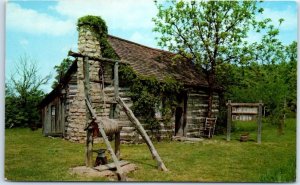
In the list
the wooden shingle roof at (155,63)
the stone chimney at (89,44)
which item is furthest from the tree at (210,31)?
the stone chimney at (89,44)

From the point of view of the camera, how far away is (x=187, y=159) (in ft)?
29.8

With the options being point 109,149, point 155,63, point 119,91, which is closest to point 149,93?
point 119,91

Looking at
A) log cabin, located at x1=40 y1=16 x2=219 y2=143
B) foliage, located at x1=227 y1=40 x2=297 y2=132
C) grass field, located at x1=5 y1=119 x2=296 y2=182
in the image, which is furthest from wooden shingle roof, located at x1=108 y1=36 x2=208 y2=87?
grass field, located at x1=5 y1=119 x2=296 y2=182

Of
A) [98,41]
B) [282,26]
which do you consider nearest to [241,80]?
[282,26]

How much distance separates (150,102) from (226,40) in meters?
2.59

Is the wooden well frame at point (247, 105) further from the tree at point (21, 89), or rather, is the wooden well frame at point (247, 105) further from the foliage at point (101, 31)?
the tree at point (21, 89)

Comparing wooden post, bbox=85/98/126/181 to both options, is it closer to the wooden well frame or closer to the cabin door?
the wooden well frame

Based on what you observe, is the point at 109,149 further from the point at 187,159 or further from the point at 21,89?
the point at 21,89

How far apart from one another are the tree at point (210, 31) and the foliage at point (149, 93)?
1.00 meters

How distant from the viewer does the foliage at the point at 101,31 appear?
10991mm

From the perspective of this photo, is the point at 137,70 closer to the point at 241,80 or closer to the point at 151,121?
the point at 151,121

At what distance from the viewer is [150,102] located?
11.3 meters

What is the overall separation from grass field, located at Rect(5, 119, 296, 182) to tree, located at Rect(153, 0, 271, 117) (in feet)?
6.66

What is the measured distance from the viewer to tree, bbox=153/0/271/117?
33.4ft
